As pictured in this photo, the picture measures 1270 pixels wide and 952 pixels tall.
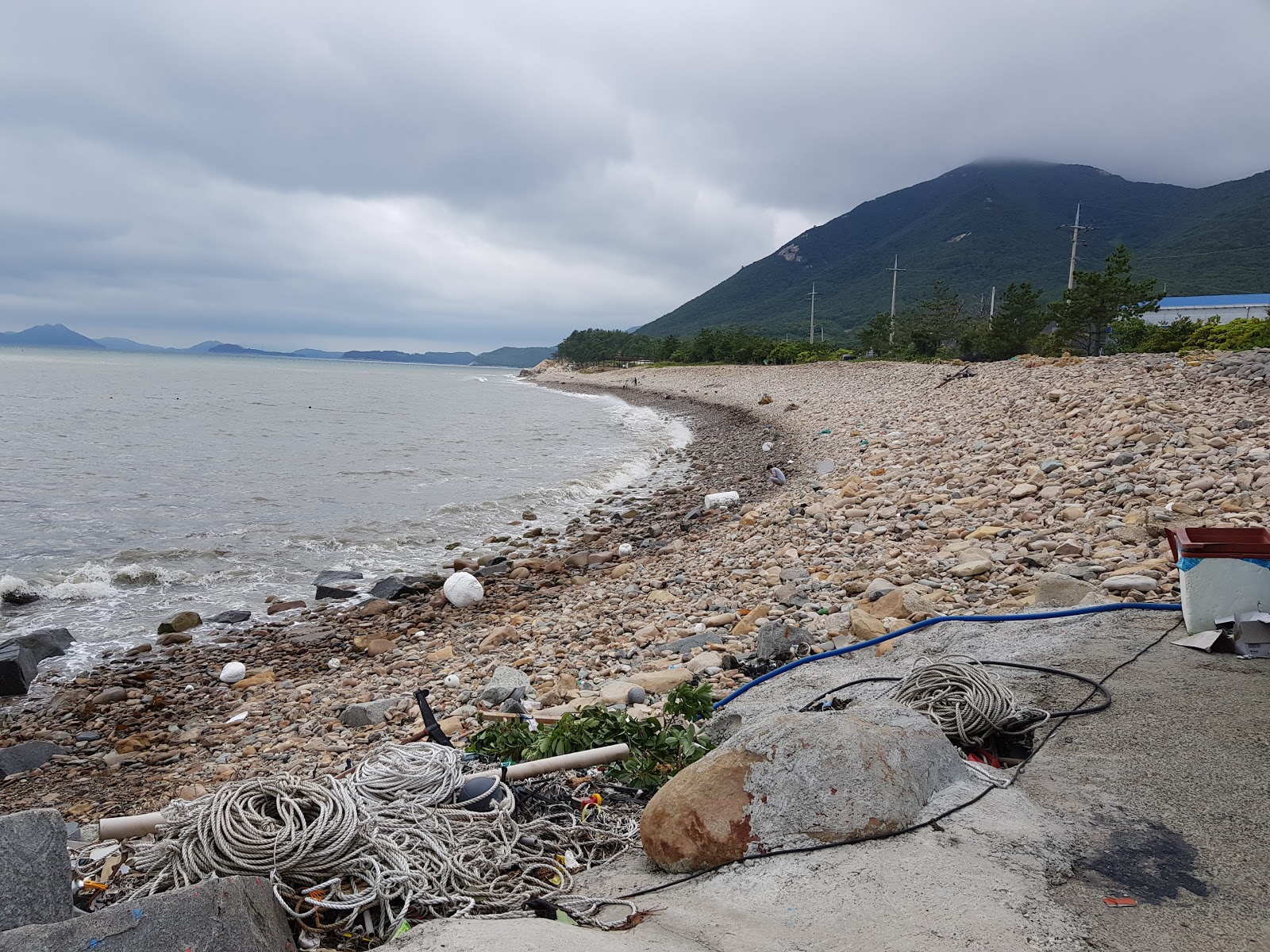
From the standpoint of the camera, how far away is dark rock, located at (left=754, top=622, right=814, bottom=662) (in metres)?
5.24

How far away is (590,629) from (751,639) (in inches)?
75.2

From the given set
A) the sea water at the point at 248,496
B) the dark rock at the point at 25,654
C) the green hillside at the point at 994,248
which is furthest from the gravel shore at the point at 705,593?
the green hillside at the point at 994,248

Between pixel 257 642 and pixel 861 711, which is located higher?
pixel 861 711

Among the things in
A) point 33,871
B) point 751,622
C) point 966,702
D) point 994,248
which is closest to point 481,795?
point 33,871

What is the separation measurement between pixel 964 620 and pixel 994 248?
139m

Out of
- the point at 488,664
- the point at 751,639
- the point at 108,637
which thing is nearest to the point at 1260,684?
the point at 751,639

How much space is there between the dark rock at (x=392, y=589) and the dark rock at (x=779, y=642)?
575 centimetres

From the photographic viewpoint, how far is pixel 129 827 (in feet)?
9.56

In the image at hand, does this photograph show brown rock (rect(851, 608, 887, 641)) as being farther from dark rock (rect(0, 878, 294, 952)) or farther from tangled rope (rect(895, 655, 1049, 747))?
dark rock (rect(0, 878, 294, 952))

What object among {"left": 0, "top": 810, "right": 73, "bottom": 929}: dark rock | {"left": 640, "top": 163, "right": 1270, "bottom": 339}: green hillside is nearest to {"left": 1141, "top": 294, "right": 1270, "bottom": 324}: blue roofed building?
{"left": 640, "top": 163, "right": 1270, "bottom": 339}: green hillside

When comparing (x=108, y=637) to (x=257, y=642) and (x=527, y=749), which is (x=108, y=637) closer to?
(x=257, y=642)

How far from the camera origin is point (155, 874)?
2654 millimetres

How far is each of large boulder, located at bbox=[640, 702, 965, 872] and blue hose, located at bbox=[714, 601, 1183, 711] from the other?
1780 mm

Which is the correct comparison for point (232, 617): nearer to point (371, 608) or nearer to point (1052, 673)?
point (371, 608)
